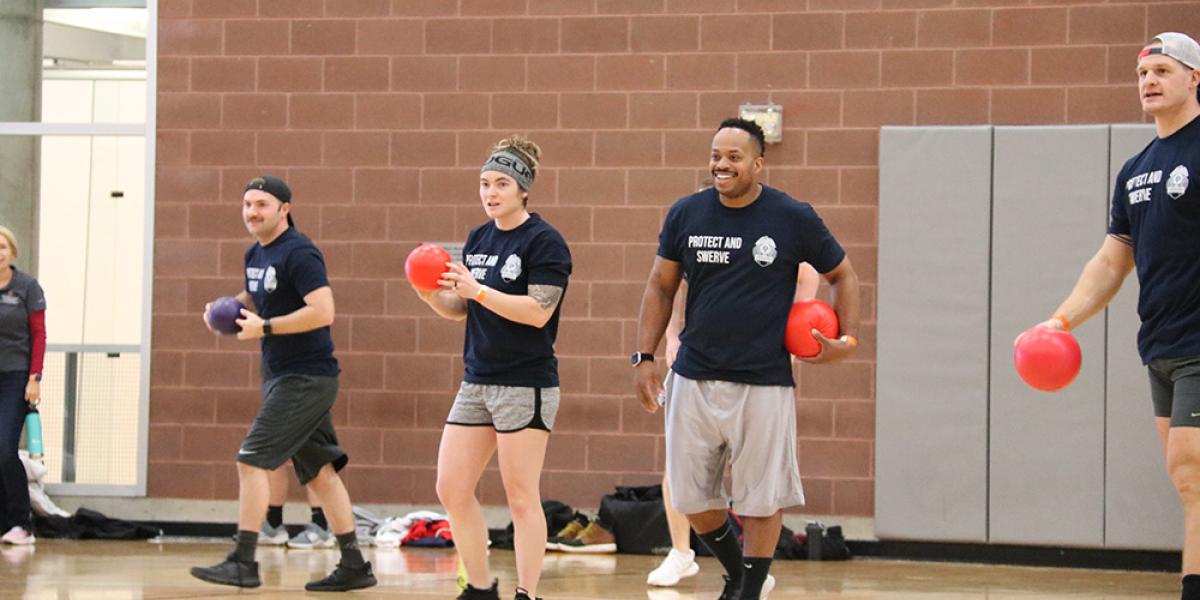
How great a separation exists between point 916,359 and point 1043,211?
1.10 meters

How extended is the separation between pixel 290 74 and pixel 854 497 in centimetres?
426

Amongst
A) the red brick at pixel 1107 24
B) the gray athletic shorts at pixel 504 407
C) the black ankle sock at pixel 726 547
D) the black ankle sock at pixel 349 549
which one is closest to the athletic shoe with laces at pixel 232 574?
the black ankle sock at pixel 349 549

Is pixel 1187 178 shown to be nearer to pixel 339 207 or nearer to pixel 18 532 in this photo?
pixel 339 207

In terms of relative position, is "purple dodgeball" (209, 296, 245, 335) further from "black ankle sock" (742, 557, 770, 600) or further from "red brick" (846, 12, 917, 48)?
"red brick" (846, 12, 917, 48)

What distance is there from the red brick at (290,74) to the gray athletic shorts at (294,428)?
315 centimetres

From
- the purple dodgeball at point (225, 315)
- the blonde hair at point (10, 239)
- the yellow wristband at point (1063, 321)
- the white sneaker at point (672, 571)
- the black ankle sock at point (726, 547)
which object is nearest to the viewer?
the yellow wristband at point (1063, 321)

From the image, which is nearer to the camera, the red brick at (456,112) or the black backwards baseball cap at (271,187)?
the black backwards baseball cap at (271,187)

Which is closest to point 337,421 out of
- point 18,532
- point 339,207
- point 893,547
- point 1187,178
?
point 339,207

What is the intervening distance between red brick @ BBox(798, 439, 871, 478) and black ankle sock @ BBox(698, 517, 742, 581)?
3.36 m

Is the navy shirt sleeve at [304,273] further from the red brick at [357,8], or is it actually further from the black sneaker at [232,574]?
the red brick at [357,8]

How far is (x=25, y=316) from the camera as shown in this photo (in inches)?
352

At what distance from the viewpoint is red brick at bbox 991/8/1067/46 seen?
864cm

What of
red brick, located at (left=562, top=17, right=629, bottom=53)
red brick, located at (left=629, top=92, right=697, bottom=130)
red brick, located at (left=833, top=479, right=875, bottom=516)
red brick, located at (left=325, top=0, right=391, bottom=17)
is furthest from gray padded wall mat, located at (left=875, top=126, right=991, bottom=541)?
red brick, located at (left=325, top=0, right=391, bottom=17)

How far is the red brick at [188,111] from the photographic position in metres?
9.39
